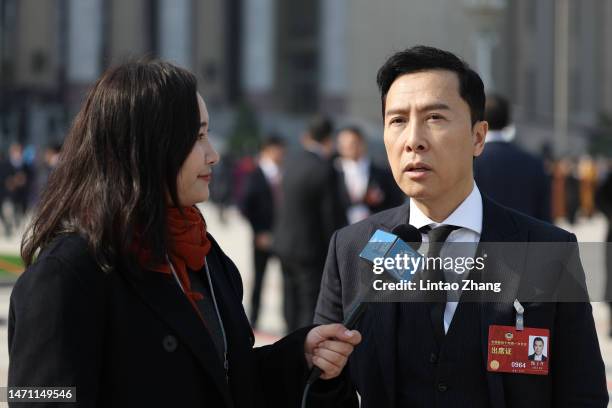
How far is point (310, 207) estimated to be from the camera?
8.65 m

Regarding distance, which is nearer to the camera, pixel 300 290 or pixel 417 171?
pixel 417 171

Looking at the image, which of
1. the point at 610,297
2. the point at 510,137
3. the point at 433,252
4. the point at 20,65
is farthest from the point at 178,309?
the point at 20,65

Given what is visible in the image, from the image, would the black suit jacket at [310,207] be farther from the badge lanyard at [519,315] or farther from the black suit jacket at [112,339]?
the black suit jacket at [112,339]

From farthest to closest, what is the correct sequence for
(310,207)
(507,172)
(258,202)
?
(258,202), (310,207), (507,172)

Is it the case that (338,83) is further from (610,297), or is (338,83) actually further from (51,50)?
(610,297)

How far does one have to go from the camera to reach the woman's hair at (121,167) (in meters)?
2.56

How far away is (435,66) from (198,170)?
2.35ft

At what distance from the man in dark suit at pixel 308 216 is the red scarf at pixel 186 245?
19.1ft

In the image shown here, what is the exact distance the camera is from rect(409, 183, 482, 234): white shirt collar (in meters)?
3.00

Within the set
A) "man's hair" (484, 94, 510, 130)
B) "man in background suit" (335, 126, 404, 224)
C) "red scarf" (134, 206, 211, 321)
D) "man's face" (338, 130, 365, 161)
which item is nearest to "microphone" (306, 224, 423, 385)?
"red scarf" (134, 206, 211, 321)

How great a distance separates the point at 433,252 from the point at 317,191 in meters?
5.71

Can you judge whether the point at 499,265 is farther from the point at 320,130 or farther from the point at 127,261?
the point at 320,130

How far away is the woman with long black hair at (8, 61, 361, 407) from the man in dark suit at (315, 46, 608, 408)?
24 cm

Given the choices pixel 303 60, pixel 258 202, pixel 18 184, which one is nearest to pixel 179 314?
pixel 258 202
